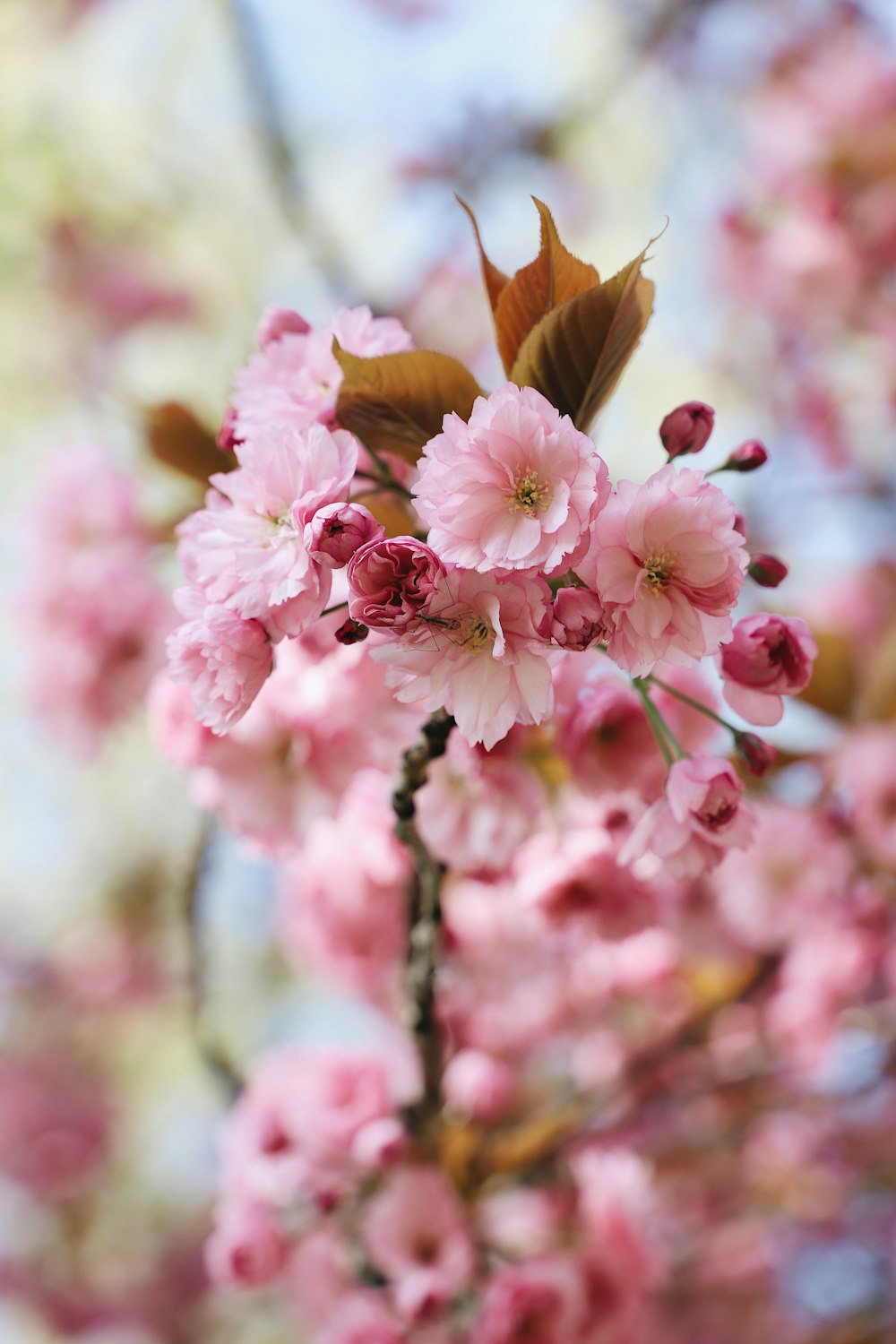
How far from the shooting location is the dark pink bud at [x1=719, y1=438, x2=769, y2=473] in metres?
0.65

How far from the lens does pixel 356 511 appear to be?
1.67 feet

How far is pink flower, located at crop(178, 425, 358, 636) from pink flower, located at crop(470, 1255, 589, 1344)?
700 millimetres

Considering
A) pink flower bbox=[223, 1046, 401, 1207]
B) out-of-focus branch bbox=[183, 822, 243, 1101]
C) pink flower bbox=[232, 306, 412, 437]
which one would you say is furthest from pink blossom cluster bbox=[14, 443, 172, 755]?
pink flower bbox=[232, 306, 412, 437]

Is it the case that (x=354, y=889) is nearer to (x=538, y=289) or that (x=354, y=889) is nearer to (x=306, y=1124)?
(x=306, y=1124)

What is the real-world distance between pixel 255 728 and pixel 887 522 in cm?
198

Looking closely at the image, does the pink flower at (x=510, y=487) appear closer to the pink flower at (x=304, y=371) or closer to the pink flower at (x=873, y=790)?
the pink flower at (x=304, y=371)

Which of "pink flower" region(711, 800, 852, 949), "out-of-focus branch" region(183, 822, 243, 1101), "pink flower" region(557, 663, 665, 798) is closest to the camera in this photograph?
"pink flower" region(557, 663, 665, 798)

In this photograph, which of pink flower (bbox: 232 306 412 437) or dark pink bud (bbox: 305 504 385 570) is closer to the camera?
dark pink bud (bbox: 305 504 385 570)

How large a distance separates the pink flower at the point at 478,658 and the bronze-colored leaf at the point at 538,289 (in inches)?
6.9

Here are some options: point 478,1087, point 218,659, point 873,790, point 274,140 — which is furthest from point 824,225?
point 218,659

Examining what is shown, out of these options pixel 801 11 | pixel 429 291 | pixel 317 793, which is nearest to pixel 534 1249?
pixel 317 793

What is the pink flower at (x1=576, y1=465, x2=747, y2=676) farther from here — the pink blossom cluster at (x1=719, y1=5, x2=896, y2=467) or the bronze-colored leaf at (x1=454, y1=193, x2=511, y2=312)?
the pink blossom cluster at (x1=719, y1=5, x2=896, y2=467)

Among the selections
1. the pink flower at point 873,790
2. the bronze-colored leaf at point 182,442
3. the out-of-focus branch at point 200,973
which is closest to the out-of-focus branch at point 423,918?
the out-of-focus branch at point 200,973

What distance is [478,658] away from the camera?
1.69 ft
